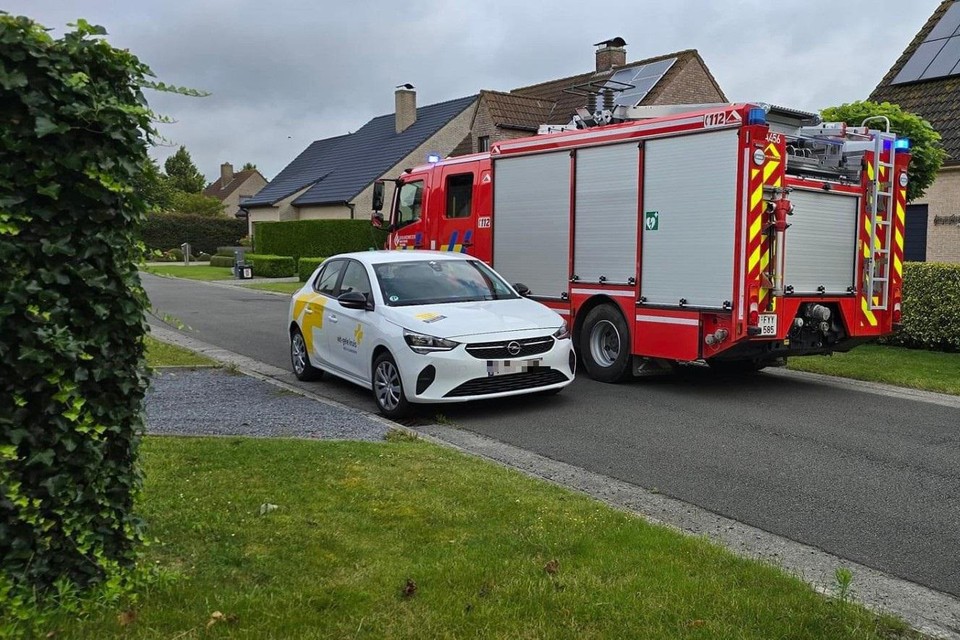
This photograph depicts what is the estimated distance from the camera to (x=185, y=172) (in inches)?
3319

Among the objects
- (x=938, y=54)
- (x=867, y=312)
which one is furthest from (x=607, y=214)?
(x=938, y=54)

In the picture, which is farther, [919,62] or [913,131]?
[919,62]

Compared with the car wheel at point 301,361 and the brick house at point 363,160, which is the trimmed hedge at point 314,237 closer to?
the brick house at point 363,160

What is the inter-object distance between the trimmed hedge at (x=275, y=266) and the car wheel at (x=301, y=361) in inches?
931

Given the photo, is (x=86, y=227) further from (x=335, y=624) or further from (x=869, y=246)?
(x=869, y=246)

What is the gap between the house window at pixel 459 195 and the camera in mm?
12859

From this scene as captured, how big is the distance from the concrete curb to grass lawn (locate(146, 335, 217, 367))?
12.0 feet

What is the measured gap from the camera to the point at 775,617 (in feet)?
11.9

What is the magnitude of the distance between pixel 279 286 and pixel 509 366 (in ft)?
69.9

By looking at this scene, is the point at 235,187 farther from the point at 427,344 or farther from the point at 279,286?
the point at 427,344

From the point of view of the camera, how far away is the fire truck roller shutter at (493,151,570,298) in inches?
436

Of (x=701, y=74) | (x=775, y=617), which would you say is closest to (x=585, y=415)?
(x=775, y=617)

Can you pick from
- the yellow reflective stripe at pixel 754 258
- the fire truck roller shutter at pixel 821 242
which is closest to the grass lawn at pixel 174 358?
the yellow reflective stripe at pixel 754 258

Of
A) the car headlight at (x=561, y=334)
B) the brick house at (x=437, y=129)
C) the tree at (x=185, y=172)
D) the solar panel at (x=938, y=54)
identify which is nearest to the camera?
the car headlight at (x=561, y=334)
